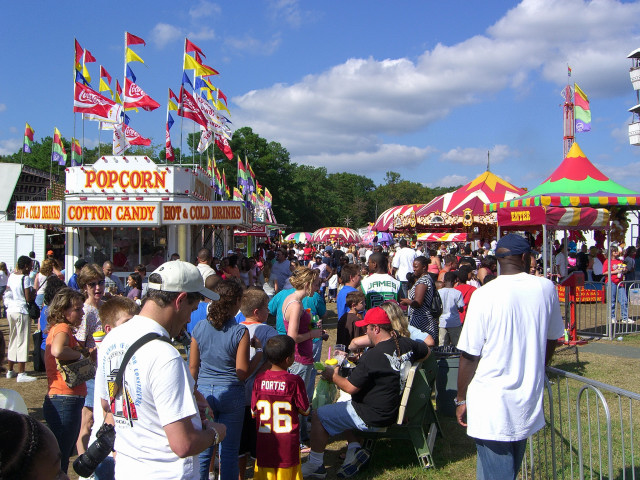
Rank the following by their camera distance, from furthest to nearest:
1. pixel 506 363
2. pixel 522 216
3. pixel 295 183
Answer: pixel 295 183, pixel 522 216, pixel 506 363

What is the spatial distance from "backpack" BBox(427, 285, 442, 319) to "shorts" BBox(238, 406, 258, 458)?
329 centimetres

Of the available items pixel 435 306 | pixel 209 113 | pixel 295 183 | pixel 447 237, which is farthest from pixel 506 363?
pixel 295 183

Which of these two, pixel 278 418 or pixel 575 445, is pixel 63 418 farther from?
pixel 575 445

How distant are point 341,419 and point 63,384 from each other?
2.43 meters

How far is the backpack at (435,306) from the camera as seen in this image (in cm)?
723

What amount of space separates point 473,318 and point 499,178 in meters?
19.7

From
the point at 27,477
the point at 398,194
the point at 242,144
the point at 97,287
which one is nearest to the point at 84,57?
the point at 97,287

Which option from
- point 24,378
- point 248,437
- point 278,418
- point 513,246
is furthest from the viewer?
point 24,378

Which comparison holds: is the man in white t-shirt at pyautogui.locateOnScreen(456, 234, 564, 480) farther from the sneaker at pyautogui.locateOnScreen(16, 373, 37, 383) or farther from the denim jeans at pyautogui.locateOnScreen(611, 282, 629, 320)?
the denim jeans at pyautogui.locateOnScreen(611, 282, 629, 320)

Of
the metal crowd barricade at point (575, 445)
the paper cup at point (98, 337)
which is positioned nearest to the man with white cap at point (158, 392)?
the paper cup at point (98, 337)

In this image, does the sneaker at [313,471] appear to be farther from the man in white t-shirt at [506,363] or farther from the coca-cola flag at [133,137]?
the coca-cola flag at [133,137]

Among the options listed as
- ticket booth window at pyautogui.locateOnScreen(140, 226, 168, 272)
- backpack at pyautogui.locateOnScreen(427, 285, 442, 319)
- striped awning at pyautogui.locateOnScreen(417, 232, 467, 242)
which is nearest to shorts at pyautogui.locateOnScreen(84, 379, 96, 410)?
backpack at pyautogui.locateOnScreen(427, 285, 442, 319)

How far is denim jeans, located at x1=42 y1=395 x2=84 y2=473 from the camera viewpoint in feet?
13.2

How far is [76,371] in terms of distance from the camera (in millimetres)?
4094
